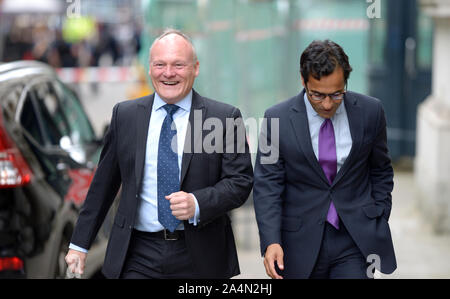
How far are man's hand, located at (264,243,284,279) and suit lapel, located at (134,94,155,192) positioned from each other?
651mm

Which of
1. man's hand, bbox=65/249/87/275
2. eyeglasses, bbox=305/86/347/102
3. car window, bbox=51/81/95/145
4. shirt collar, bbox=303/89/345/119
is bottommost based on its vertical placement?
man's hand, bbox=65/249/87/275

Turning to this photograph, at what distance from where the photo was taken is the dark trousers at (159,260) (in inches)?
152

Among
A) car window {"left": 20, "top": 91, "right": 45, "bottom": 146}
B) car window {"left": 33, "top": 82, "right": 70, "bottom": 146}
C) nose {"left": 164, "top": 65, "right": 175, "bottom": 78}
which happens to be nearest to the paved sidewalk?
car window {"left": 33, "top": 82, "right": 70, "bottom": 146}

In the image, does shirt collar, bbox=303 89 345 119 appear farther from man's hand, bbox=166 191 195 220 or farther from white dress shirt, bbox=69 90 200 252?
man's hand, bbox=166 191 195 220

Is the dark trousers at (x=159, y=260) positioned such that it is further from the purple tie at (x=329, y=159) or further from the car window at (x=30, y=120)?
the car window at (x=30, y=120)

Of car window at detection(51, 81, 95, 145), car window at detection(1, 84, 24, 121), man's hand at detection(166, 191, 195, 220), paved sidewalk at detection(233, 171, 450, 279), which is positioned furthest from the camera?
paved sidewalk at detection(233, 171, 450, 279)

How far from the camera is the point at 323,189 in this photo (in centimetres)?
393

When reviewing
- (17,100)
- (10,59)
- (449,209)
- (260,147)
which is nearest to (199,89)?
(449,209)

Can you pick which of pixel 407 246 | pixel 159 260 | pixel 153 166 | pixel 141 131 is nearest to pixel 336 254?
pixel 159 260

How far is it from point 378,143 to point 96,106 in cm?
1732

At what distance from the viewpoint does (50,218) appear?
5281 mm

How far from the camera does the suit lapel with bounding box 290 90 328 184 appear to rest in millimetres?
3896

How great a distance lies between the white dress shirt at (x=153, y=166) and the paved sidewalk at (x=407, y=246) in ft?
11.1

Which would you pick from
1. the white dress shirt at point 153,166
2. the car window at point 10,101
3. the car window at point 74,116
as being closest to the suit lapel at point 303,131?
the white dress shirt at point 153,166
